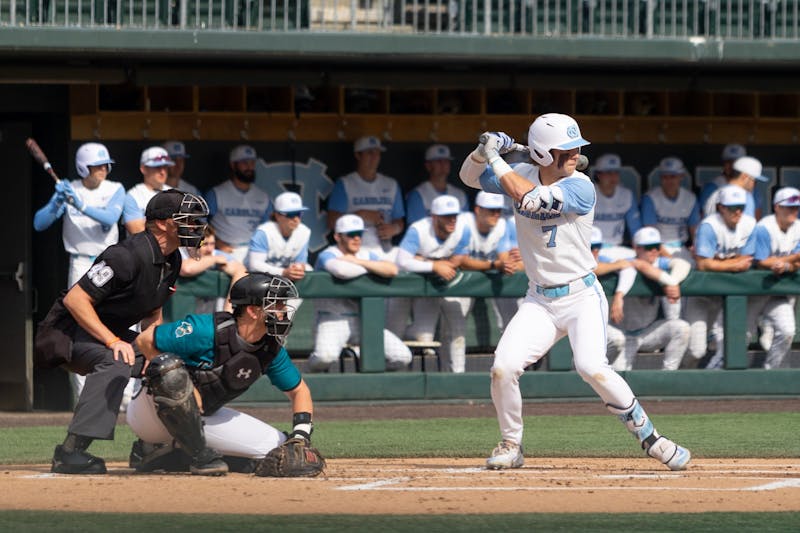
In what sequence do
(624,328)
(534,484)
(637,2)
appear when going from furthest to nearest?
1. (637,2)
2. (624,328)
3. (534,484)

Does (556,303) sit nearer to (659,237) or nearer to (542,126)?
(542,126)

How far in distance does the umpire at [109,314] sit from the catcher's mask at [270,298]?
0.51 meters

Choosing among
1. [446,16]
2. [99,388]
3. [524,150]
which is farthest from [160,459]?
[446,16]

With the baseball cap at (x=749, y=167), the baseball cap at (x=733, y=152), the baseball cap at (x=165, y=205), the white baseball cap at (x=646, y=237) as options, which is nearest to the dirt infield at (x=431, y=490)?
the baseball cap at (x=165, y=205)

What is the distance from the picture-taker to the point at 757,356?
471 inches

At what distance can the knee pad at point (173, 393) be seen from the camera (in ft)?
21.6

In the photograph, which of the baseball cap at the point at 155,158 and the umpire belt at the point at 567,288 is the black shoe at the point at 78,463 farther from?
the baseball cap at the point at 155,158

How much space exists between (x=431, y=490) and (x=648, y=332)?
5.47 metres

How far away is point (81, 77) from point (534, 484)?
6761 mm

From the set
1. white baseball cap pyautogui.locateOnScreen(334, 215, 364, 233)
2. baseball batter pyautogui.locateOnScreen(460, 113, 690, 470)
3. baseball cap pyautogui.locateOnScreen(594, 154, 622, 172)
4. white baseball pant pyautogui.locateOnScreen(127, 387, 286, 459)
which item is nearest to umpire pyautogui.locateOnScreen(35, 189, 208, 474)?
white baseball pant pyautogui.locateOnScreen(127, 387, 286, 459)

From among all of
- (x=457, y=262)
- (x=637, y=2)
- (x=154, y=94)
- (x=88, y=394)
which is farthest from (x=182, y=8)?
(x=88, y=394)

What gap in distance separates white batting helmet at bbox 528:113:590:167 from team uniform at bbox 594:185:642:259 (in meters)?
5.51

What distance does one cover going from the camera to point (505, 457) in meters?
7.49

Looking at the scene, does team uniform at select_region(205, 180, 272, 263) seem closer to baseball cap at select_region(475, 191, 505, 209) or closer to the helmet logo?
baseball cap at select_region(475, 191, 505, 209)
